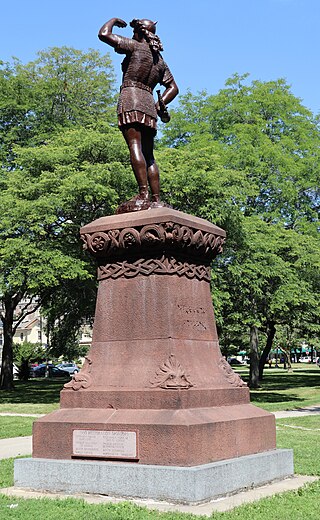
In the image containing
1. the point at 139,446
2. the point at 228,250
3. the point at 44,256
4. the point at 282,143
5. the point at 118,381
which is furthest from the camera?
the point at 282,143

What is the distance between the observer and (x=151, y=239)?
846cm

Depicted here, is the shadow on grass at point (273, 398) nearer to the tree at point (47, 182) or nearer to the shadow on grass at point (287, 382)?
the shadow on grass at point (287, 382)

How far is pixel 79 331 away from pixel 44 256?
44.8 feet

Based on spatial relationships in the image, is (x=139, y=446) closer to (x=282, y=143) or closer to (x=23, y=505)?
(x=23, y=505)

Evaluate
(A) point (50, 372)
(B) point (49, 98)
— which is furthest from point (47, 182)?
(A) point (50, 372)

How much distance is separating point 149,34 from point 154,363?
4.46 meters

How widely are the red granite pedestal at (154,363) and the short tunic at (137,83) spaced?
59.7 inches

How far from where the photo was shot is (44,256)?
2419cm

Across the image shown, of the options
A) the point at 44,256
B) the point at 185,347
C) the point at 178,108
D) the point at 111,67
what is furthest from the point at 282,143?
the point at 185,347

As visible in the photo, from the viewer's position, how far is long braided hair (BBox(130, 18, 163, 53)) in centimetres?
963

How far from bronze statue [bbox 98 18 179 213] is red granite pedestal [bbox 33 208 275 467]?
0.86 metres

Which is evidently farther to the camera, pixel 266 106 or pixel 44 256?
pixel 266 106

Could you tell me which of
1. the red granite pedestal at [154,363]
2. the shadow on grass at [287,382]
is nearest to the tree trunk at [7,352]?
the shadow on grass at [287,382]

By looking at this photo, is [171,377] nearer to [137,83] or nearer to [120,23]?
[137,83]
